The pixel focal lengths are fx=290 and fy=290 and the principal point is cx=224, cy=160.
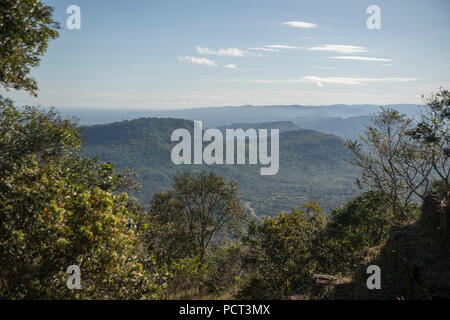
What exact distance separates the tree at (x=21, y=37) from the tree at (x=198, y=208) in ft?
59.2

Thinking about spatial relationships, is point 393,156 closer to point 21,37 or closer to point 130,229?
point 130,229

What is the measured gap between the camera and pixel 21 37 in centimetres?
740

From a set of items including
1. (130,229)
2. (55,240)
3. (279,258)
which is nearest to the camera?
(55,240)

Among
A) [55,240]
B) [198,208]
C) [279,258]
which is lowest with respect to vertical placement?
[198,208]

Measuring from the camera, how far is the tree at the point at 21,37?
277 inches

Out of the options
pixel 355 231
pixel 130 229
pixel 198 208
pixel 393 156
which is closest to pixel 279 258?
pixel 355 231

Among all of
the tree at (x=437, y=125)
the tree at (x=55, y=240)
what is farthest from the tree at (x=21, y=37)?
the tree at (x=437, y=125)

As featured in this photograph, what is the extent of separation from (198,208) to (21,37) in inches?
827

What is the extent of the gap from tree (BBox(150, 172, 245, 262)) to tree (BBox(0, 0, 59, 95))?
18034 millimetres

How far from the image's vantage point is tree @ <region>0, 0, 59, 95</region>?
23.1 ft

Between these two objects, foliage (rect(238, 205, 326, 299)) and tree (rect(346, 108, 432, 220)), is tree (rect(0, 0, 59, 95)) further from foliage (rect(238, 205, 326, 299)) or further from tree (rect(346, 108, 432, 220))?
tree (rect(346, 108, 432, 220))

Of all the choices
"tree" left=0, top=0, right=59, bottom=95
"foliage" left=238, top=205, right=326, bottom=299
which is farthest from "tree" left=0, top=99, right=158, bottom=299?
"foliage" left=238, top=205, right=326, bottom=299

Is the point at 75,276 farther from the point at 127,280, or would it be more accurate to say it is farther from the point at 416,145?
the point at 416,145
